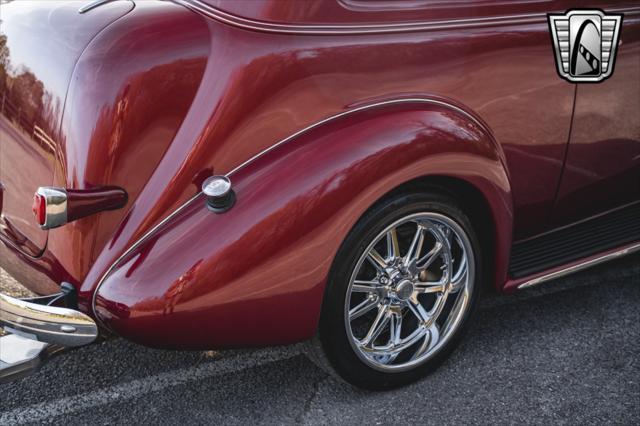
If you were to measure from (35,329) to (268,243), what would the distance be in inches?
28.5

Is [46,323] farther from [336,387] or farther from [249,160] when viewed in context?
[336,387]

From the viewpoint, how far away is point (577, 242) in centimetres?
326

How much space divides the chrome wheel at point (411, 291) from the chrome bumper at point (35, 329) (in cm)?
91

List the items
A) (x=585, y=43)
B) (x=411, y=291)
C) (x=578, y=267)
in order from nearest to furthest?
(x=411, y=291), (x=585, y=43), (x=578, y=267)

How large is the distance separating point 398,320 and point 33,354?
1.29 metres

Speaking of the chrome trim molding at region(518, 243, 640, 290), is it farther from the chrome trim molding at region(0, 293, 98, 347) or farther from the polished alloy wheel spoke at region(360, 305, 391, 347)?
the chrome trim molding at region(0, 293, 98, 347)

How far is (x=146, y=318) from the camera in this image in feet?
7.29

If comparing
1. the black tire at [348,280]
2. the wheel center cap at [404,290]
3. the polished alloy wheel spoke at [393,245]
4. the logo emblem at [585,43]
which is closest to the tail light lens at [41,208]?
the black tire at [348,280]

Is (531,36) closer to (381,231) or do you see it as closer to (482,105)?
(482,105)

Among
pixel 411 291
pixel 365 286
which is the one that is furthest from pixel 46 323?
pixel 411 291

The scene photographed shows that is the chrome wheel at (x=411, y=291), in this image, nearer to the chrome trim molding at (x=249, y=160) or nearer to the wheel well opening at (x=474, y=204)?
the wheel well opening at (x=474, y=204)

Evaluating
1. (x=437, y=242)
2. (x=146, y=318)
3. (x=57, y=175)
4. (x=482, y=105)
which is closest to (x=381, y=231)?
(x=437, y=242)

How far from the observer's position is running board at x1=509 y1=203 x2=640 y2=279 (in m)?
3.08

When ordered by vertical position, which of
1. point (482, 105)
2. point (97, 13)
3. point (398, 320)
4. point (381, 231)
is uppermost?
point (97, 13)
